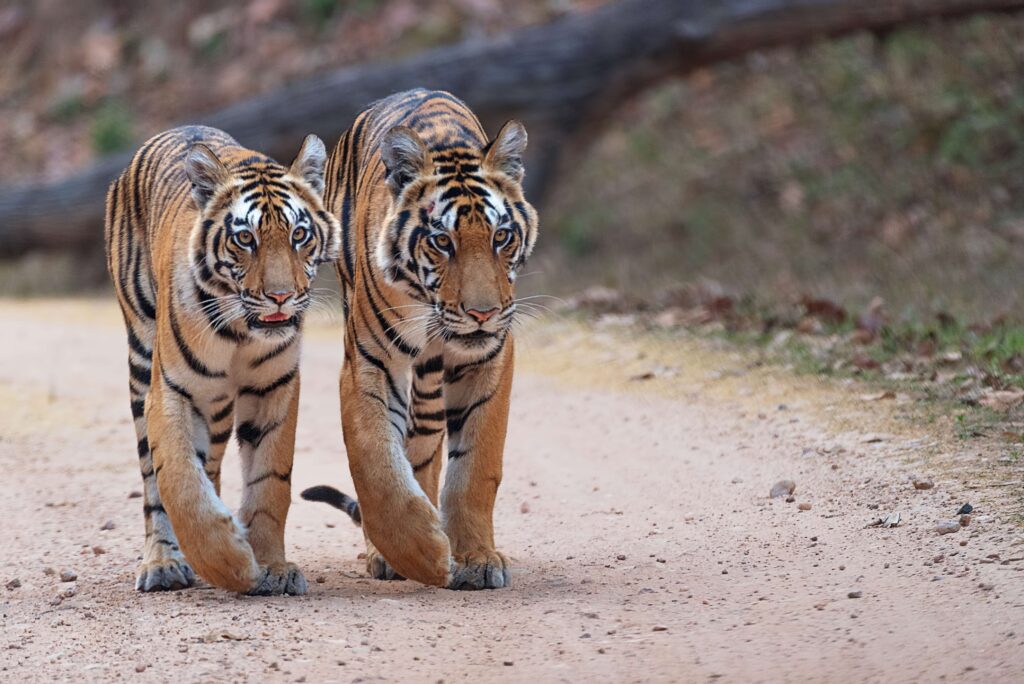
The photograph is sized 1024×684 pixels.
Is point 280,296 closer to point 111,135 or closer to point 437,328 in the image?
point 437,328

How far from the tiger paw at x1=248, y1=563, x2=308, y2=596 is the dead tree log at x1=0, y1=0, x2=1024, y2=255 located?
26.9 feet

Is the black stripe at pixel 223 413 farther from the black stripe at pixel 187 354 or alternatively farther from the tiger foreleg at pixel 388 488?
the tiger foreleg at pixel 388 488

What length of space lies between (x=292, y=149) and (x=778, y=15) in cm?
441

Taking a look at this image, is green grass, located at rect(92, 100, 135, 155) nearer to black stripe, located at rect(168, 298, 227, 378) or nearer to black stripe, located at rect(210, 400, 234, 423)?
black stripe, located at rect(210, 400, 234, 423)

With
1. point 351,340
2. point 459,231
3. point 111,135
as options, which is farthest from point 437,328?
point 111,135

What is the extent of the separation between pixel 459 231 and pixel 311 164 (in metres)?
0.63

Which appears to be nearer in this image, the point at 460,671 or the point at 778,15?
the point at 460,671

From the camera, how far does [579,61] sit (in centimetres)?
1266

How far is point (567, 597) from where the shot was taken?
15.3 ft

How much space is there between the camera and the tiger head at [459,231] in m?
4.58

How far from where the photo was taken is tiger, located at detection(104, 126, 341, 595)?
4594 millimetres

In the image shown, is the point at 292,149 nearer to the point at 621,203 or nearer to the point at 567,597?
the point at 621,203

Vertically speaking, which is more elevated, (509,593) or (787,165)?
(787,165)

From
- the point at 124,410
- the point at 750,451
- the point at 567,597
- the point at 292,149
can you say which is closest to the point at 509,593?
the point at 567,597
